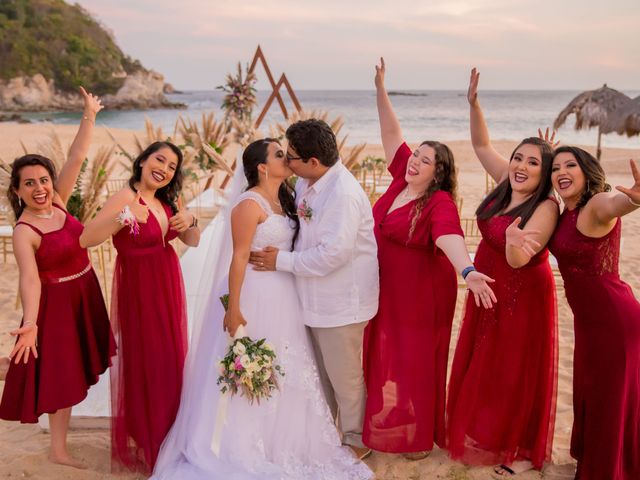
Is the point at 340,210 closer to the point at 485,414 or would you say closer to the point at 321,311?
the point at 321,311

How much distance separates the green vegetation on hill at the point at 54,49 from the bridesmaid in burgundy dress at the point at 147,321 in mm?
82861

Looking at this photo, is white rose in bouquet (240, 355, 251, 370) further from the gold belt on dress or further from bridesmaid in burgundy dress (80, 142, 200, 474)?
the gold belt on dress

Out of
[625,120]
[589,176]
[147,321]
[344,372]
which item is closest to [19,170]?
[147,321]

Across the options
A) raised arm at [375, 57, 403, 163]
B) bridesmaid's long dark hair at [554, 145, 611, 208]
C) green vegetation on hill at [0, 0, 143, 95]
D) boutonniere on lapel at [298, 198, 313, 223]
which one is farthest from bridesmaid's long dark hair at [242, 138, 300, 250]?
green vegetation on hill at [0, 0, 143, 95]

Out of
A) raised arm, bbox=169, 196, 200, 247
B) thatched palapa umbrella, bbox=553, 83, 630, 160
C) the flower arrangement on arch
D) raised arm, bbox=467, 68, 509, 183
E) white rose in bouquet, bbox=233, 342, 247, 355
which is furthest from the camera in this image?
thatched palapa umbrella, bbox=553, 83, 630, 160

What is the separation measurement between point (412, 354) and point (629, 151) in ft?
94.7

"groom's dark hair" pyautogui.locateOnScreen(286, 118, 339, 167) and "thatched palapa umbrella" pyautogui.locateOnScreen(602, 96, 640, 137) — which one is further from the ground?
"thatched palapa umbrella" pyautogui.locateOnScreen(602, 96, 640, 137)

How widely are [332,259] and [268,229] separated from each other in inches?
16.4

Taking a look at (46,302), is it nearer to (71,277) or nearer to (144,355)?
(71,277)

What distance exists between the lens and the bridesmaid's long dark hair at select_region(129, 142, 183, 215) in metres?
3.48

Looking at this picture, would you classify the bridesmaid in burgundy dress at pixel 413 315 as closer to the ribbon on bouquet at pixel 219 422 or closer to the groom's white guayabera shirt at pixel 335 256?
the groom's white guayabera shirt at pixel 335 256

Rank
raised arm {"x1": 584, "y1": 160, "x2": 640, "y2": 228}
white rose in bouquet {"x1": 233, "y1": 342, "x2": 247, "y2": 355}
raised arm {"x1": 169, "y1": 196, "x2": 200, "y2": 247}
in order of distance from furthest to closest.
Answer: raised arm {"x1": 169, "y1": 196, "x2": 200, "y2": 247}, white rose in bouquet {"x1": 233, "y1": 342, "x2": 247, "y2": 355}, raised arm {"x1": 584, "y1": 160, "x2": 640, "y2": 228}

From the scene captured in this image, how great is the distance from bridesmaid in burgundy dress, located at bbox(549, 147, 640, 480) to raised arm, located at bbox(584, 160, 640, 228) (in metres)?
0.01

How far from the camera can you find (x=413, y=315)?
11.5 ft
